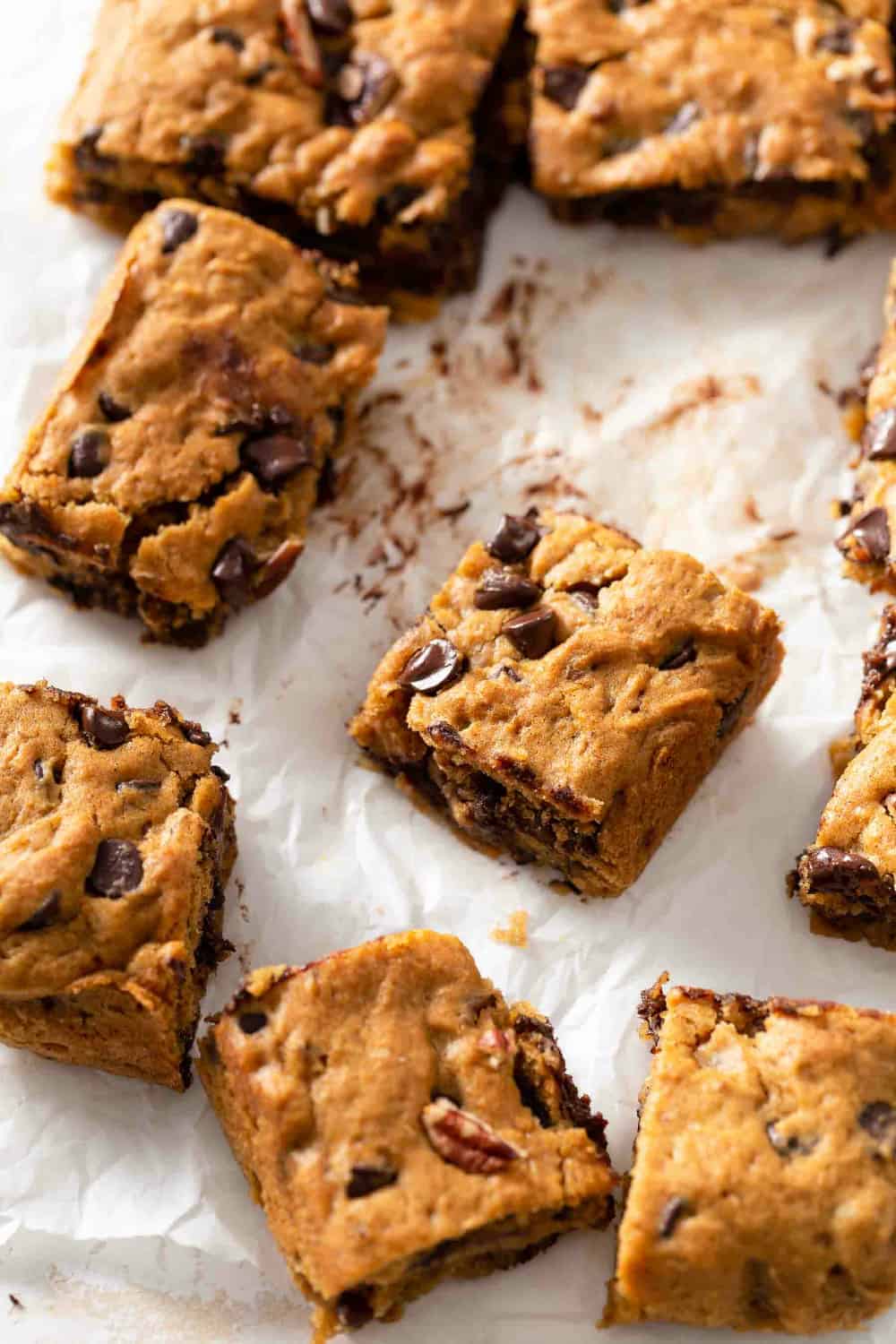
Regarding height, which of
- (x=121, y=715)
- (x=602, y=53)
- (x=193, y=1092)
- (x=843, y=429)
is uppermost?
(x=602, y=53)

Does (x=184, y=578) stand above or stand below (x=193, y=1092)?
above

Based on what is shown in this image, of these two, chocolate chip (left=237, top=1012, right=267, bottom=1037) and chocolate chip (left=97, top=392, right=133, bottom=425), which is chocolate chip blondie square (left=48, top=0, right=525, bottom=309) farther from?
chocolate chip (left=237, top=1012, right=267, bottom=1037)

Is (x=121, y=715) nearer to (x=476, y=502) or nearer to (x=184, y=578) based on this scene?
(x=184, y=578)

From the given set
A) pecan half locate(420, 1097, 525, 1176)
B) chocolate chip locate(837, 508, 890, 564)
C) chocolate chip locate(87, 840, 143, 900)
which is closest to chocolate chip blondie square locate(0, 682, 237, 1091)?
chocolate chip locate(87, 840, 143, 900)

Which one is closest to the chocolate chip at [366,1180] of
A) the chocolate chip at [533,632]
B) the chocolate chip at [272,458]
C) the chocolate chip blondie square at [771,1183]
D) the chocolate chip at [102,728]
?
the chocolate chip blondie square at [771,1183]

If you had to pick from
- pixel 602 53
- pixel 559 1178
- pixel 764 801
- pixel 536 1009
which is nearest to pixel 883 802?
pixel 764 801

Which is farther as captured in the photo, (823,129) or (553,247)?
(553,247)

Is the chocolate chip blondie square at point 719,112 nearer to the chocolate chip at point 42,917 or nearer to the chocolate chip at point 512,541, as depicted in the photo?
the chocolate chip at point 512,541

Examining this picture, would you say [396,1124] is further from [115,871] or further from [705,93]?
[705,93]
